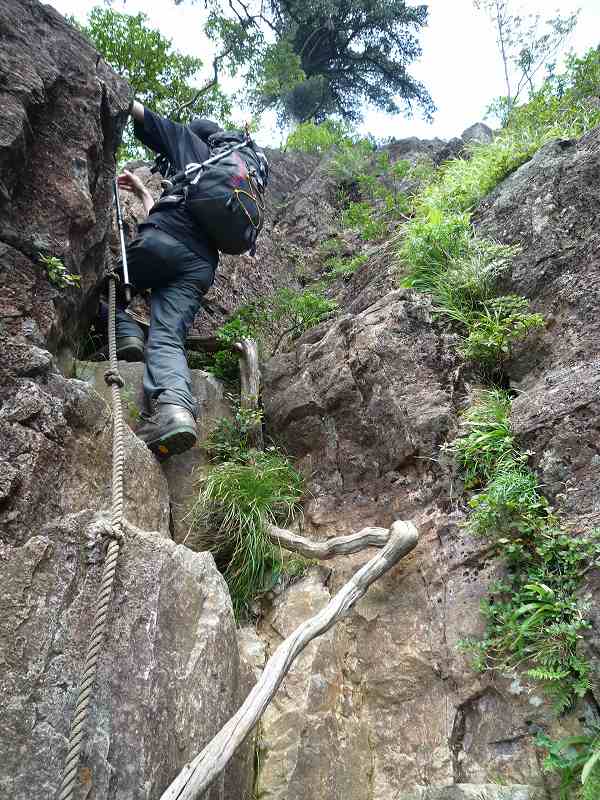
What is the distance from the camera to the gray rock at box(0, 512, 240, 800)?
1910mm

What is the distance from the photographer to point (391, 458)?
3715mm

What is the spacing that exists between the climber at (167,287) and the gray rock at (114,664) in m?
1.30

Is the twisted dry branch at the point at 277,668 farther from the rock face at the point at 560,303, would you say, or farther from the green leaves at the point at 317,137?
the green leaves at the point at 317,137

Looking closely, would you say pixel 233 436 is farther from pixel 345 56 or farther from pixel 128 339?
pixel 345 56

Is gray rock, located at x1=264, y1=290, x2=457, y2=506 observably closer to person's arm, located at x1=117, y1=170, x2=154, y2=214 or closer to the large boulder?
the large boulder

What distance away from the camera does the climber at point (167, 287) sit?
3719 millimetres

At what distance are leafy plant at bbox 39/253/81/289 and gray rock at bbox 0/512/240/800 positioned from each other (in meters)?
1.66

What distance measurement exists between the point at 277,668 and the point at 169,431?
1672mm

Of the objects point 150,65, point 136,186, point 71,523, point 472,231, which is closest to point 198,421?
point 71,523

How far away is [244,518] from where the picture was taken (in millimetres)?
3582

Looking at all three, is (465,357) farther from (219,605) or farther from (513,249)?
(219,605)

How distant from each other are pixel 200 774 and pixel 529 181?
484 cm

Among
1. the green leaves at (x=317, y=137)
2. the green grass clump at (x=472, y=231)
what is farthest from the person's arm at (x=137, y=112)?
the green leaves at (x=317, y=137)

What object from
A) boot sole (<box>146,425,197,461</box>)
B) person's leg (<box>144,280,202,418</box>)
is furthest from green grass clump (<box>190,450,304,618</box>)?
person's leg (<box>144,280,202,418</box>)
